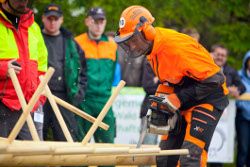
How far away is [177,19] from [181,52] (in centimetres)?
736

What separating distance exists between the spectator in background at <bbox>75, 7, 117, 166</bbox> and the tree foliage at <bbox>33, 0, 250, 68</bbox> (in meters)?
1.19

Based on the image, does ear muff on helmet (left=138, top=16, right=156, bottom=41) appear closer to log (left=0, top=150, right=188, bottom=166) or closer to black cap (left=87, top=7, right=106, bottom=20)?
log (left=0, top=150, right=188, bottom=166)

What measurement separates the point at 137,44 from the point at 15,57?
1.29m

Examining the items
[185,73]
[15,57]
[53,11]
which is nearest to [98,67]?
[53,11]

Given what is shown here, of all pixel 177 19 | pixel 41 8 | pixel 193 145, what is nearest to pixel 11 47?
pixel 193 145

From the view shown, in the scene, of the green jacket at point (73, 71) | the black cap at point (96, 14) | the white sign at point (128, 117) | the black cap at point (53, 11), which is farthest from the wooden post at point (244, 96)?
the black cap at point (53, 11)

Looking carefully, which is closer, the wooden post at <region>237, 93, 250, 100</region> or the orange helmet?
the orange helmet

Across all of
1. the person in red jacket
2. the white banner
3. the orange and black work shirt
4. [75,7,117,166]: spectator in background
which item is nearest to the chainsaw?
the person in red jacket

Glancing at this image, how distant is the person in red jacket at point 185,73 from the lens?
823 centimetres

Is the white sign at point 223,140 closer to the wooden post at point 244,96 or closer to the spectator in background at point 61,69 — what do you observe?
the wooden post at point 244,96

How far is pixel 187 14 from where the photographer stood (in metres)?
15.3

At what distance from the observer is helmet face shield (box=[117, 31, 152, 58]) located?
8305 mm

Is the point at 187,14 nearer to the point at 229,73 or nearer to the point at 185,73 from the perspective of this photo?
the point at 229,73

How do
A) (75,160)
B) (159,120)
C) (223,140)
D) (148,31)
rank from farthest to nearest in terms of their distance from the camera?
(223,140), (159,120), (148,31), (75,160)
